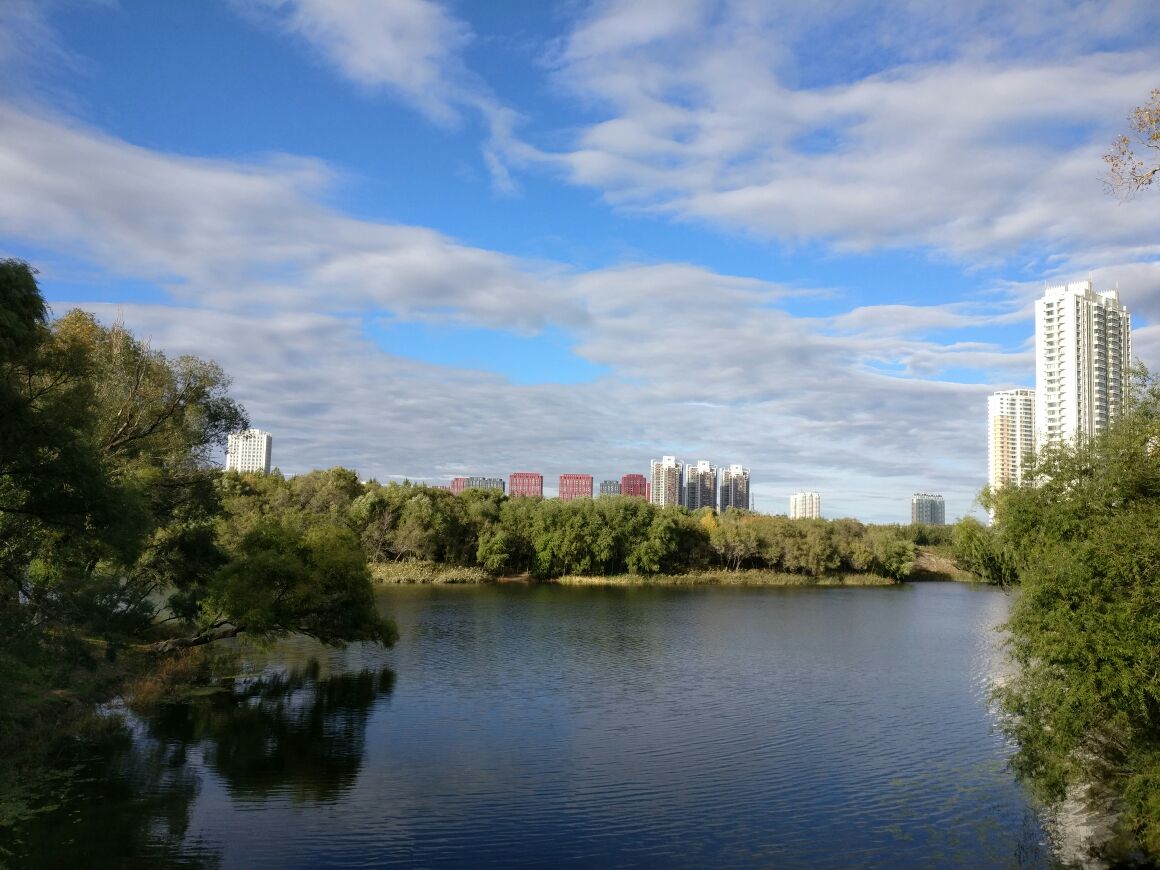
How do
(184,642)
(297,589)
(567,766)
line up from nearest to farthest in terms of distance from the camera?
(567,766) → (297,589) → (184,642)

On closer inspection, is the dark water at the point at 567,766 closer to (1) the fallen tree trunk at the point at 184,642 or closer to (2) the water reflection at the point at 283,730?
(2) the water reflection at the point at 283,730

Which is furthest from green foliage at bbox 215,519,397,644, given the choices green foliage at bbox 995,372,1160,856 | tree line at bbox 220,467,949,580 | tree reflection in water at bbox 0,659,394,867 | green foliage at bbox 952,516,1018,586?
tree line at bbox 220,467,949,580

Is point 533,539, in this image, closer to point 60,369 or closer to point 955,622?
point 955,622

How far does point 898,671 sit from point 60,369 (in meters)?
34.5

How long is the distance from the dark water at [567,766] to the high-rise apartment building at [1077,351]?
1178 centimetres

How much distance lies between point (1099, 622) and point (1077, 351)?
2053 centimetres

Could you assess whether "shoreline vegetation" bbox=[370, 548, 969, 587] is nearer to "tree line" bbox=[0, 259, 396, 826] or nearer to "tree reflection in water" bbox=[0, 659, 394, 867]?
"tree line" bbox=[0, 259, 396, 826]

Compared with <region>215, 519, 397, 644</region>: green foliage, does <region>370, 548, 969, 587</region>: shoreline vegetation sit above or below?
A: below

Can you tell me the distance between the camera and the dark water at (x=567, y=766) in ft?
54.5

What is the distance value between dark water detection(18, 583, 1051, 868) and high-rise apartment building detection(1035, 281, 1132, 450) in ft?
38.6

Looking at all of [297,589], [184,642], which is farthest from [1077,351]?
[184,642]

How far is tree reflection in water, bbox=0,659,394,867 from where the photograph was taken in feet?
52.4

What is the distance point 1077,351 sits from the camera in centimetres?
3189

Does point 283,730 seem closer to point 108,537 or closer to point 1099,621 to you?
point 108,537
